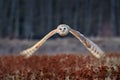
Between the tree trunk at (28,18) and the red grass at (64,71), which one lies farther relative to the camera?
the tree trunk at (28,18)

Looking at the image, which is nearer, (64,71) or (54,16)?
(64,71)

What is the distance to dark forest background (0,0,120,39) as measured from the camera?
25219 mm

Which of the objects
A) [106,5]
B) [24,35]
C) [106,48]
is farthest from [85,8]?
[106,48]

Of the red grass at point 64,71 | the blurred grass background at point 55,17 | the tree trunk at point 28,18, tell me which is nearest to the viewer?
the red grass at point 64,71

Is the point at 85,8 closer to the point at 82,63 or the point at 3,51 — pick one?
the point at 3,51

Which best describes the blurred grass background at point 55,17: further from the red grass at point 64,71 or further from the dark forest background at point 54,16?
the red grass at point 64,71

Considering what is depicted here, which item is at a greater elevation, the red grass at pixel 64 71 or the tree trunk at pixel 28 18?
the tree trunk at pixel 28 18

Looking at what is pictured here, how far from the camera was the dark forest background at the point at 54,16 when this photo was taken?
25.2 metres

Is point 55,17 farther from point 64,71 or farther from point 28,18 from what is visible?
point 64,71

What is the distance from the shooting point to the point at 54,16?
25781 millimetres

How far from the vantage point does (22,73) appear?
21.8 feet

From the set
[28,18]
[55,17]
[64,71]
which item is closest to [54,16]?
[55,17]

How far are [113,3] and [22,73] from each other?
1900cm

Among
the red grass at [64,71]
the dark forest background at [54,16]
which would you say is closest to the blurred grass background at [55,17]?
the dark forest background at [54,16]
